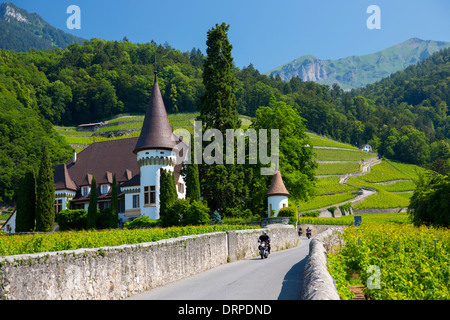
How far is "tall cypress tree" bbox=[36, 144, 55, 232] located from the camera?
45656 mm

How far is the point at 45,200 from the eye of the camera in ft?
151

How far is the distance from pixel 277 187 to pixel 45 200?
2090 centimetres

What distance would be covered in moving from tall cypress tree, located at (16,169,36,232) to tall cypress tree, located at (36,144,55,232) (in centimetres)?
139

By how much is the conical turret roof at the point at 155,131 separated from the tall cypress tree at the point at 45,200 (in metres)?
8.28

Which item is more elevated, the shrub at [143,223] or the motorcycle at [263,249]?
the motorcycle at [263,249]

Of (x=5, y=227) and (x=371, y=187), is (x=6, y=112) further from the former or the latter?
(x=371, y=187)

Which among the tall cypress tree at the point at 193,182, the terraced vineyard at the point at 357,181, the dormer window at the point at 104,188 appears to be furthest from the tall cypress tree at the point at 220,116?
the terraced vineyard at the point at 357,181

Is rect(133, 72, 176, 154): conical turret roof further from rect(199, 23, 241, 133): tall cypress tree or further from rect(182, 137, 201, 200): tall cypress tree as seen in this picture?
rect(182, 137, 201, 200): tall cypress tree

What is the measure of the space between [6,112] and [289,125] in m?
71.4

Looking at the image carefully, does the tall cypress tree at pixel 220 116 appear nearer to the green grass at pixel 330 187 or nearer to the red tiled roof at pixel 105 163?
the red tiled roof at pixel 105 163

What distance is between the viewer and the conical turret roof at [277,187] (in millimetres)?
45469

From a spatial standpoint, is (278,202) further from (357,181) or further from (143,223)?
(357,181)

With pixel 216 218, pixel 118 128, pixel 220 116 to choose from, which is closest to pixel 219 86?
pixel 220 116
